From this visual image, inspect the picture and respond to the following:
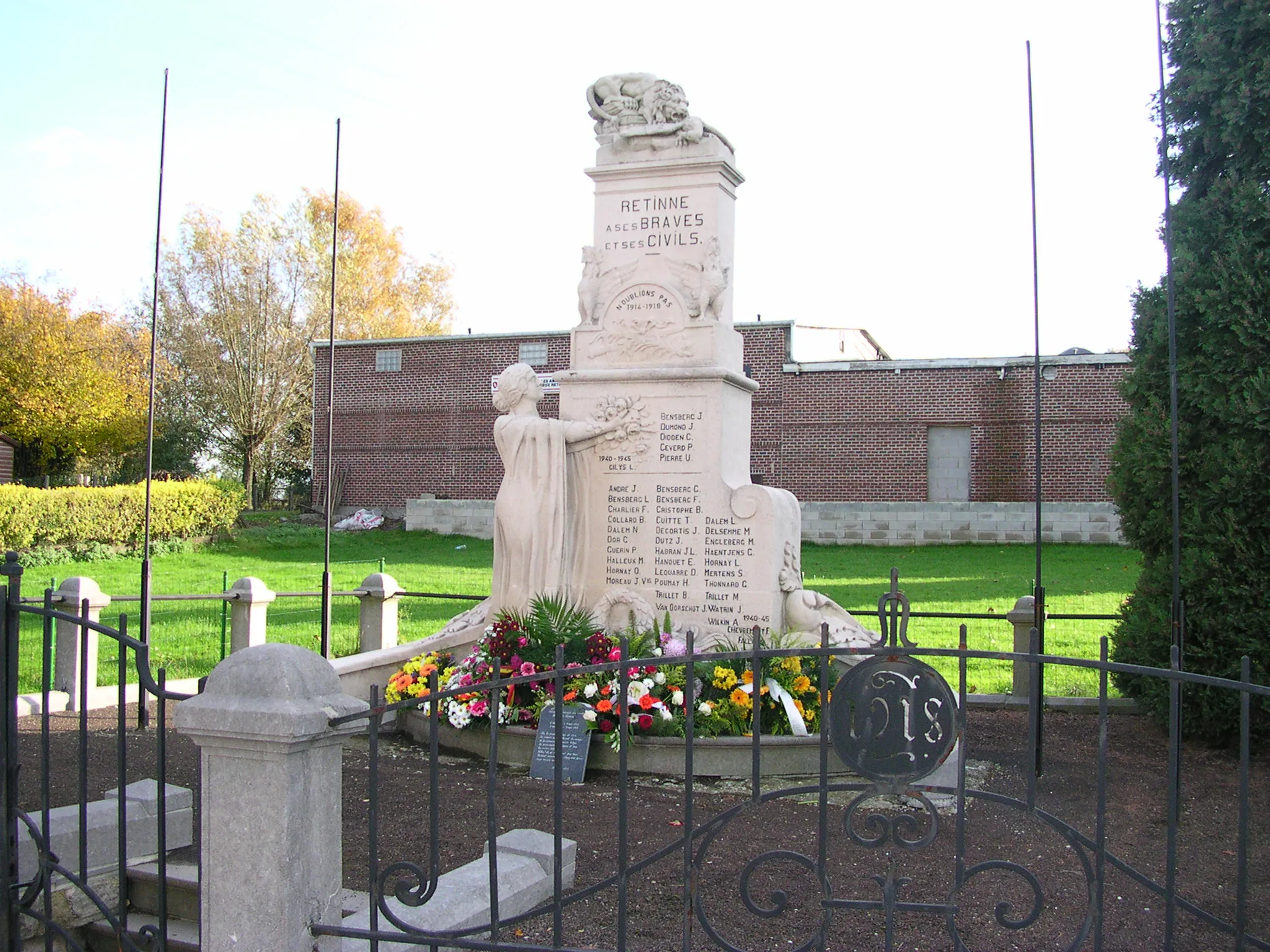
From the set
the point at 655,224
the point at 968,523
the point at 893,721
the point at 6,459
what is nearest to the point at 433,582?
the point at 655,224

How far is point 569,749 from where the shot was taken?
20.9ft

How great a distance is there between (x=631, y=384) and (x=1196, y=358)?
3.84 metres

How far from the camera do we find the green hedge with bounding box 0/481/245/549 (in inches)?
743

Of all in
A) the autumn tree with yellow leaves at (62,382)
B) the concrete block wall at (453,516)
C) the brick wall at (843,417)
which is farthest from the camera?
the autumn tree with yellow leaves at (62,382)

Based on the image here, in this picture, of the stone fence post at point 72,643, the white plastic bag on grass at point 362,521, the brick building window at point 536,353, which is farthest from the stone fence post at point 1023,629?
the white plastic bag on grass at point 362,521

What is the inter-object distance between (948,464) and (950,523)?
1.39 metres

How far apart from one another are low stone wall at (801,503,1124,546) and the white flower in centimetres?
1648

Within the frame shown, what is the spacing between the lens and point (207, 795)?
321 centimetres

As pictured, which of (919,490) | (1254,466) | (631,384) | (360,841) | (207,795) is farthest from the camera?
(919,490)

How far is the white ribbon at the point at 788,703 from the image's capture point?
6633 mm

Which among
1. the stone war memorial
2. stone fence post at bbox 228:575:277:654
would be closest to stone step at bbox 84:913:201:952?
the stone war memorial

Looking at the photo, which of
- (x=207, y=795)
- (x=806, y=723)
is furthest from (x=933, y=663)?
(x=207, y=795)

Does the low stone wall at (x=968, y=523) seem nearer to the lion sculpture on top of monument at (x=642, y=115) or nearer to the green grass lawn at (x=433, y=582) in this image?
the green grass lawn at (x=433, y=582)

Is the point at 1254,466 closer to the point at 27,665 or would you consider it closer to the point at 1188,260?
the point at 1188,260
